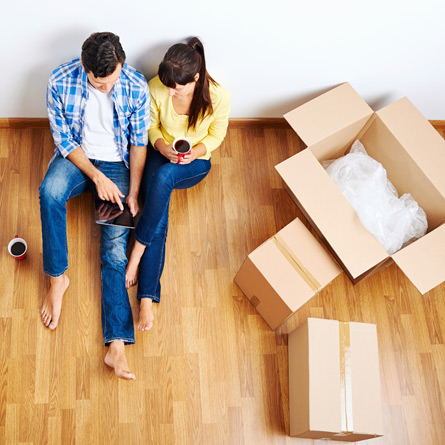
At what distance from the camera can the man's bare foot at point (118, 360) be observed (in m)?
1.87

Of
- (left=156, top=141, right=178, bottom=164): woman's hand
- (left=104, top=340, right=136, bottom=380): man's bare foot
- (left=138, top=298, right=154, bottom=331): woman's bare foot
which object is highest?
(left=156, top=141, right=178, bottom=164): woman's hand

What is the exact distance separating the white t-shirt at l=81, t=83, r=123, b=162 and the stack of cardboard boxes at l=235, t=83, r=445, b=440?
2.21 ft

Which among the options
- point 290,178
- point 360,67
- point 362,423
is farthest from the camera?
point 360,67

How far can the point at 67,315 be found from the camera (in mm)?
2010

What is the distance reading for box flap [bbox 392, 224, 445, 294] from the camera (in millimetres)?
1818

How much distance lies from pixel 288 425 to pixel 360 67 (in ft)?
4.92

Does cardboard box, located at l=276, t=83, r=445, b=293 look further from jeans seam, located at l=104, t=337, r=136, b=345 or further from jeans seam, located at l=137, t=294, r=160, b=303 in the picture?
jeans seam, located at l=104, t=337, r=136, b=345

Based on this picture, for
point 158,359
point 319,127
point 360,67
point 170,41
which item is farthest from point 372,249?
point 170,41

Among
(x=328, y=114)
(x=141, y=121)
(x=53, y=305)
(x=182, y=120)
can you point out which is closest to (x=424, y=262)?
(x=328, y=114)

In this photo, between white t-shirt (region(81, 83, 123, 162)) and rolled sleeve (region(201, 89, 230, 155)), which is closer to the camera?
white t-shirt (region(81, 83, 123, 162))

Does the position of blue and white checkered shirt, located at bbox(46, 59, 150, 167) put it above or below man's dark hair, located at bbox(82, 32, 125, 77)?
below

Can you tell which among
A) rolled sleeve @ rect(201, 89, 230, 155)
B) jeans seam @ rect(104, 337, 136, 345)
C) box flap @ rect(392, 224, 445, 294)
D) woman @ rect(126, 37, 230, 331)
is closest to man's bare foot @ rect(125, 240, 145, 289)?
woman @ rect(126, 37, 230, 331)

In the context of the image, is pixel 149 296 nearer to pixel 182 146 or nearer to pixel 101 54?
pixel 182 146

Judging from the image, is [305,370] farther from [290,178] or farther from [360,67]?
[360,67]
